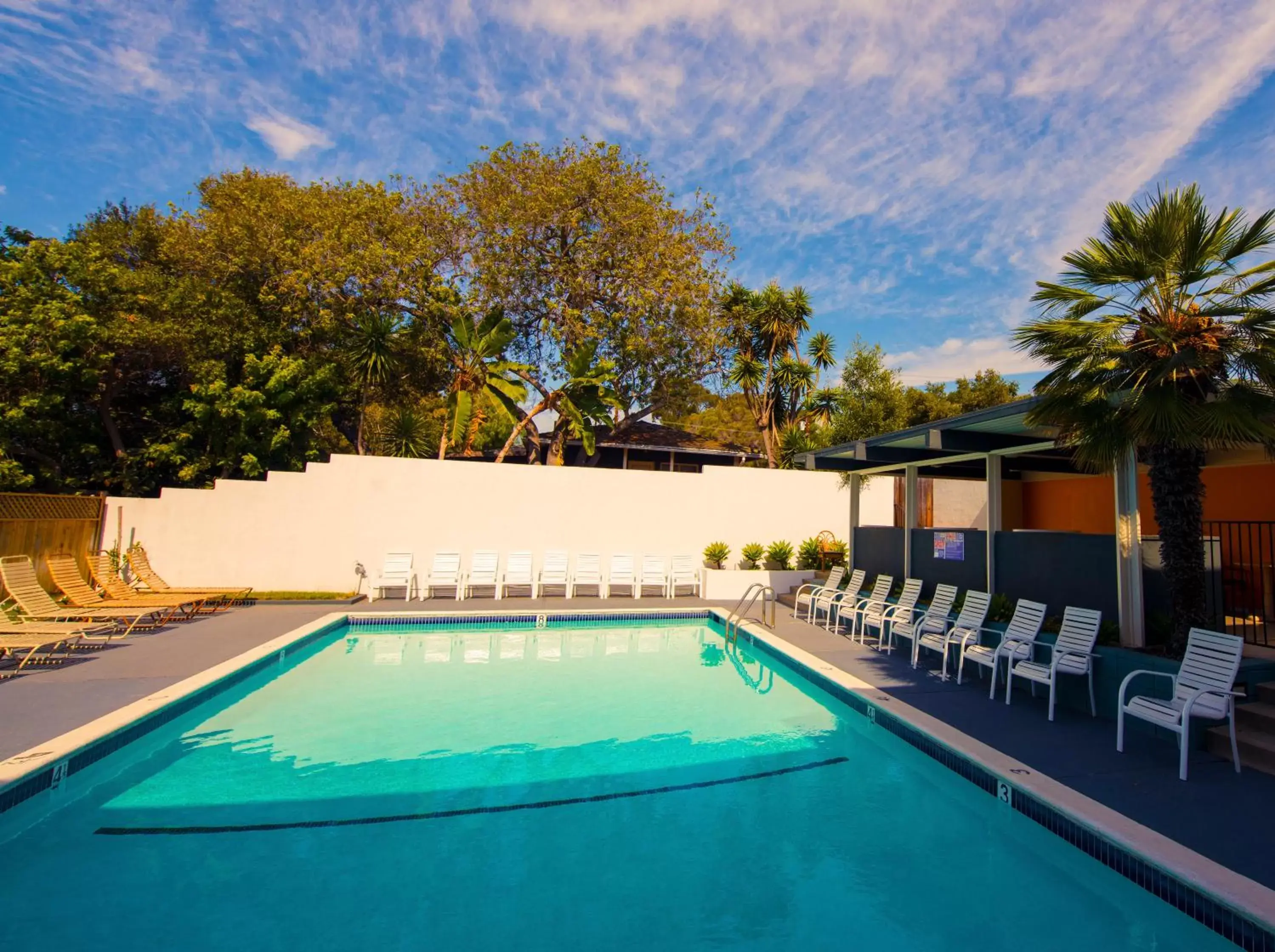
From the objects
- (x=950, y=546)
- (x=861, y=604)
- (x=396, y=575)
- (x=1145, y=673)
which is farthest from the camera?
(x=396, y=575)

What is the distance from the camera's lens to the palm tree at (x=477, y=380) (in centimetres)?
1644

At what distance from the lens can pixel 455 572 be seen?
1345 cm

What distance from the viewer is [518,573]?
13734 millimetres

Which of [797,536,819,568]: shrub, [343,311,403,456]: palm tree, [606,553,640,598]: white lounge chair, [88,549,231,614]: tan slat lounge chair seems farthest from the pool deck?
[343,311,403,456]: palm tree

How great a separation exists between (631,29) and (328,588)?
12350 mm

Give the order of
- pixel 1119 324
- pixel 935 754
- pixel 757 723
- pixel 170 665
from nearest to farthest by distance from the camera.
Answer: pixel 935 754 < pixel 1119 324 < pixel 757 723 < pixel 170 665

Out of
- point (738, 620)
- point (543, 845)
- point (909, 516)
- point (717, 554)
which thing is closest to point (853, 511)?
point (909, 516)

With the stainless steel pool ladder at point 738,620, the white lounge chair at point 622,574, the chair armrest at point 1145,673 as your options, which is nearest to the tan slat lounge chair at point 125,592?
the white lounge chair at point 622,574

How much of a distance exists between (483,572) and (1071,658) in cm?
1054

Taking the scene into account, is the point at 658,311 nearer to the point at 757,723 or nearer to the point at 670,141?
the point at 670,141

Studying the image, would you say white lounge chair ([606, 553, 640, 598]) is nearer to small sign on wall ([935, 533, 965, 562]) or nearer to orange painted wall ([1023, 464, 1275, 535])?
small sign on wall ([935, 533, 965, 562])

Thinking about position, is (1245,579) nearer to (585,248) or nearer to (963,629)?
(963,629)

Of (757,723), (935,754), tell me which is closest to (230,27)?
(757,723)

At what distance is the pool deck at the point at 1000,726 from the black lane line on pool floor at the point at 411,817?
1.37 metres
